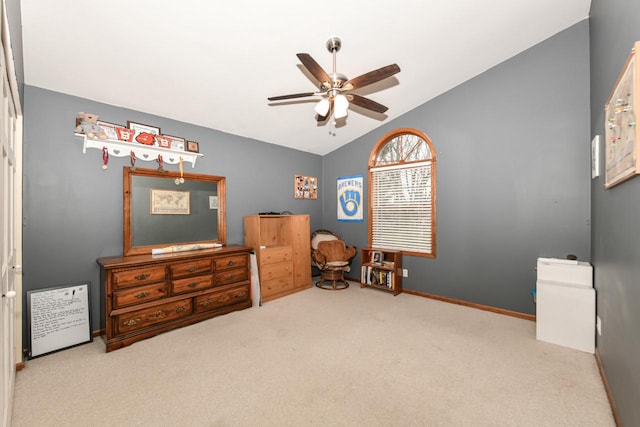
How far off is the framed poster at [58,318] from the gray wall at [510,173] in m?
4.05

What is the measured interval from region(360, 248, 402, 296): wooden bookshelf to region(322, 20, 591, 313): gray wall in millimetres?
229

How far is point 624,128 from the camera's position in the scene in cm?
152

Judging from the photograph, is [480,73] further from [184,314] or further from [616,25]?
[184,314]

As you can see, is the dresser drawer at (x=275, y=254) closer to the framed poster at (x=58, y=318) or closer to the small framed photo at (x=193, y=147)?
the small framed photo at (x=193, y=147)

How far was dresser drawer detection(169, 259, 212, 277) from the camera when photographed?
115 inches

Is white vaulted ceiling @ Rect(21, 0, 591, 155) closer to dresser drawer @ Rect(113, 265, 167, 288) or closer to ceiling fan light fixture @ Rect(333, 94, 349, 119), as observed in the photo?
ceiling fan light fixture @ Rect(333, 94, 349, 119)

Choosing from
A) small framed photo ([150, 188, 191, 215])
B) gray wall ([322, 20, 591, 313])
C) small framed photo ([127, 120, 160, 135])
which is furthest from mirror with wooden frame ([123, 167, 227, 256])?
gray wall ([322, 20, 591, 313])

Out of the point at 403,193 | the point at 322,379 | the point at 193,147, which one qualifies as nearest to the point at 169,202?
the point at 193,147

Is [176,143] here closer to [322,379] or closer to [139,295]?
[139,295]

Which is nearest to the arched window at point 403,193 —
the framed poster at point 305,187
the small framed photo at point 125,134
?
the framed poster at point 305,187

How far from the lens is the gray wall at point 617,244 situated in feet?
4.59

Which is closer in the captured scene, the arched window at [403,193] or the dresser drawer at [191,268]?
the dresser drawer at [191,268]

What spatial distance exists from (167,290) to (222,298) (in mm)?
655

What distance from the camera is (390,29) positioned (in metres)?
2.46
